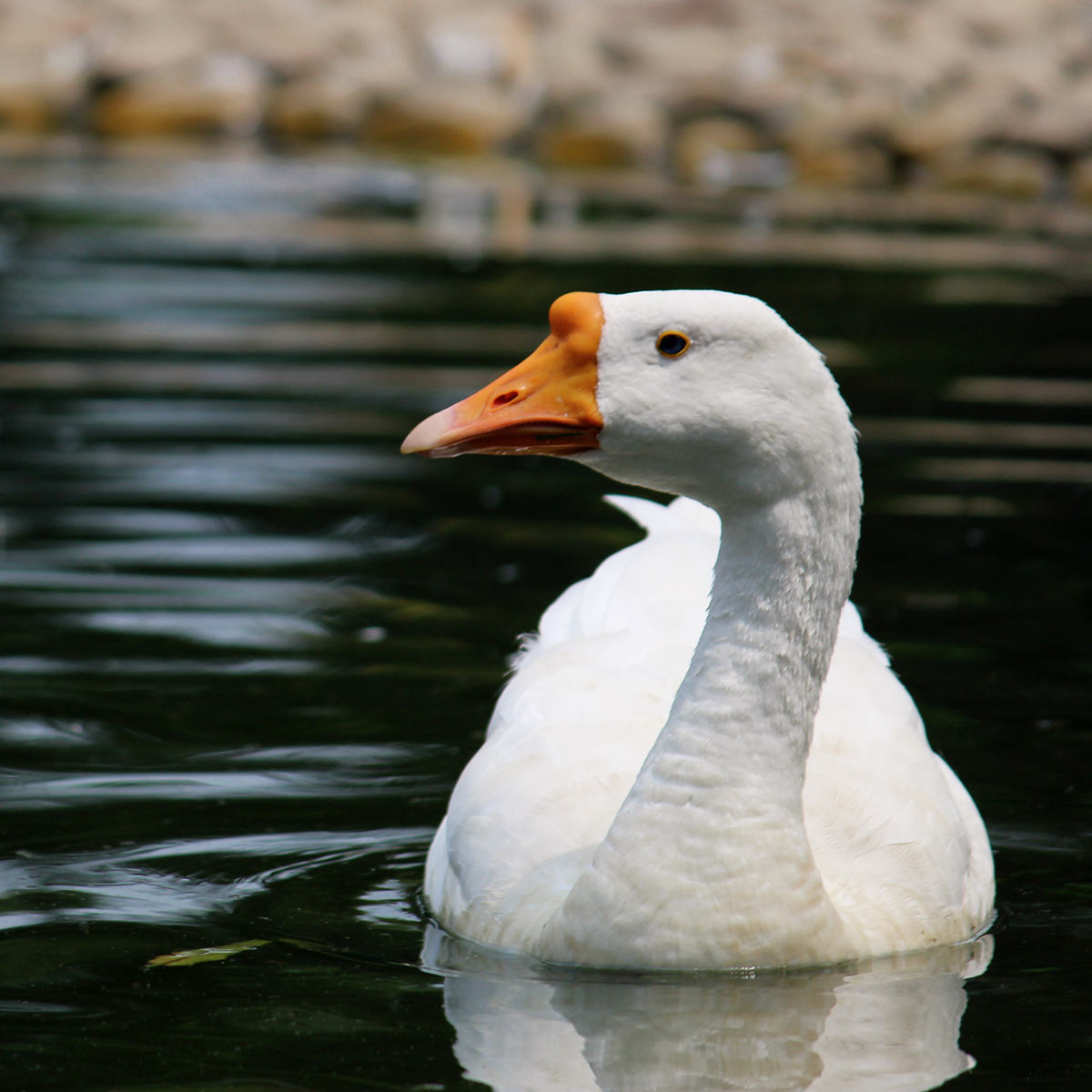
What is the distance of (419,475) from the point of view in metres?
9.71

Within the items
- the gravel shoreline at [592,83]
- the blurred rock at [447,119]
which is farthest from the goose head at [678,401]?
the blurred rock at [447,119]

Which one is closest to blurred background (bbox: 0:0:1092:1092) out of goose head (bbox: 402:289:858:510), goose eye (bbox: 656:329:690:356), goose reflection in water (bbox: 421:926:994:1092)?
goose reflection in water (bbox: 421:926:994:1092)

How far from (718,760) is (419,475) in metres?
5.61

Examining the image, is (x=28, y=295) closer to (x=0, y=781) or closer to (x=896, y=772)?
(x=0, y=781)

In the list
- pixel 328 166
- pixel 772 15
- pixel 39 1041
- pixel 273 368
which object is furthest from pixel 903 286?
pixel 39 1041

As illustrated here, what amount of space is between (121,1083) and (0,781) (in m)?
2.06

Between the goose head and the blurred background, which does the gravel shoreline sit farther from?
the goose head

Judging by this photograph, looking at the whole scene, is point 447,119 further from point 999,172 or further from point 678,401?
point 678,401

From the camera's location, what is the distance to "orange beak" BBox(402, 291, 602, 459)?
408 cm

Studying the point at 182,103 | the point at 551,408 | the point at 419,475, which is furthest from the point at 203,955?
the point at 182,103

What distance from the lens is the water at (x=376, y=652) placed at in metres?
4.06

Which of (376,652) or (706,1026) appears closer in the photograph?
(706,1026)

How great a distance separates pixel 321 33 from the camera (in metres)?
22.9

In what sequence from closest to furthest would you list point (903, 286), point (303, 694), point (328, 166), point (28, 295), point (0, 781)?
point (0, 781) < point (303, 694) < point (28, 295) < point (903, 286) < point (328, 166)
